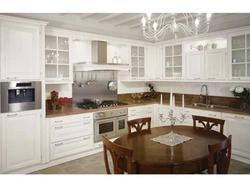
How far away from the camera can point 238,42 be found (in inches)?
155

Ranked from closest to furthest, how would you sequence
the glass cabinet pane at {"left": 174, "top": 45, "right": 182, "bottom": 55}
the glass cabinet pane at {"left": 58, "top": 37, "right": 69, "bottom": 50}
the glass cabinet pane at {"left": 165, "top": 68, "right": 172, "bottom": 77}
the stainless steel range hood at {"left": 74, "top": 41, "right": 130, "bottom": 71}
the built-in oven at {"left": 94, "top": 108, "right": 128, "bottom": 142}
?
the glass cabinet pane at {"left": 58, "top": 37, "right": 69, "bottom": 50} → the built-in oven at {"left": 94, "top": 108, "right": 128, "bottom": 142} → the stainless steel range hood at {"left": 74, "top": 41, "right": 130, "bottom": 71} → the glass cabinet pane at {"left": 174, "top": 45, "right": 182, "bottom": 55} → the glass cabinet pane at {"left": 165, "top": 68, "right": 172, "bottom": 77}

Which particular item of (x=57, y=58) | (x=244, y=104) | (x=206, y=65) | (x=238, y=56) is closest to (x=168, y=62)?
(x=206, y=65)

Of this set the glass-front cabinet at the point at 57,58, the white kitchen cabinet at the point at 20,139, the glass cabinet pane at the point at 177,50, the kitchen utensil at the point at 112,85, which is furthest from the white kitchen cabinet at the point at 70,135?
the glass cabinet pane at the point at 177,50

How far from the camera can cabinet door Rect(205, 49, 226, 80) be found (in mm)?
4129

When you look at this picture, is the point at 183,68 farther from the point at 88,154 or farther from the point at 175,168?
the point at 175,168

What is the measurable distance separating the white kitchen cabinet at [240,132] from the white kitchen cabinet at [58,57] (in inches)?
118

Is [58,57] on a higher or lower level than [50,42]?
lower

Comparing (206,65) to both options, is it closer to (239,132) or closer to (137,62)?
(239,132)

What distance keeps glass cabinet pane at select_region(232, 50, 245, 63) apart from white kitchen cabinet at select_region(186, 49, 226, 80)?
0.56ft

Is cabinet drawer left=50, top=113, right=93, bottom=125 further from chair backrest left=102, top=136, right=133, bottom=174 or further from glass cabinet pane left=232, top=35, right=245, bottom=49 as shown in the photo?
glass cabinet pane left=232, top=35, right=245, bottom=49

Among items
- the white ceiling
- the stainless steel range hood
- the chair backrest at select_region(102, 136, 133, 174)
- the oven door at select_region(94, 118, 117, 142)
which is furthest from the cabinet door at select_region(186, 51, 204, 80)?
the chair backrest at select_region(102, 136, 133, 174)

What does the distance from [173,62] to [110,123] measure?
2123 millimetres

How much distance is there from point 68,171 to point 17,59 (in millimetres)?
1869

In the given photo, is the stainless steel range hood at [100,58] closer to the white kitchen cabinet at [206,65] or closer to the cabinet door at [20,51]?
the cabinet door at [20,51]
